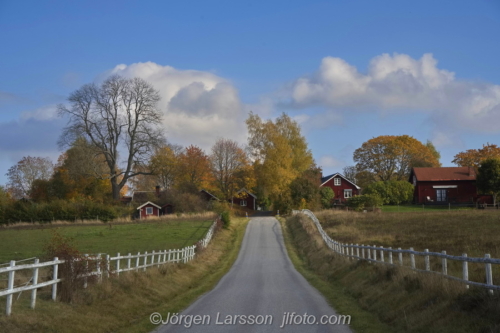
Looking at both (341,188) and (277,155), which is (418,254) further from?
(341,188)

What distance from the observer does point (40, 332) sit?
30.9ft

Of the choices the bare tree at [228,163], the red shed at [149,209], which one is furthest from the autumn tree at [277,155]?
the red shed at [149,209]

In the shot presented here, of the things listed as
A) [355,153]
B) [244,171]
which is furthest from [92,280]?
[355,153]

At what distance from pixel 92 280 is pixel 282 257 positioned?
801 inches

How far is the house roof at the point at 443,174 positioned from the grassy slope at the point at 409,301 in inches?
2186

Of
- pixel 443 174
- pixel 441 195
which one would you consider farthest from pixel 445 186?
pixel 443 174

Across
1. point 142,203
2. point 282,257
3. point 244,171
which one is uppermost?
point 244,171

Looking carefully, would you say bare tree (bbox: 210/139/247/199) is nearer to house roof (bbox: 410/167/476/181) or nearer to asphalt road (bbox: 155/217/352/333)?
house roof (bbox: 410/167/476/181)

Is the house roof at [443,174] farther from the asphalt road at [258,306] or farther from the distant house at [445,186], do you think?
the asphalt road at [258,306]

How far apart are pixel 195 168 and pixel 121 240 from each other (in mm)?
44238

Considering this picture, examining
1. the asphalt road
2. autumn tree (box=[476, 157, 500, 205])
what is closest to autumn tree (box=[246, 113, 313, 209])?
autumn tree (box=[476, 157, 500, 205])

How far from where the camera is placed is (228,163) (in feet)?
260

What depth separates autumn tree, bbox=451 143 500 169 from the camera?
266ft

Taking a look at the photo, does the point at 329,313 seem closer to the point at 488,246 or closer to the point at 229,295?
the point at 229,295
